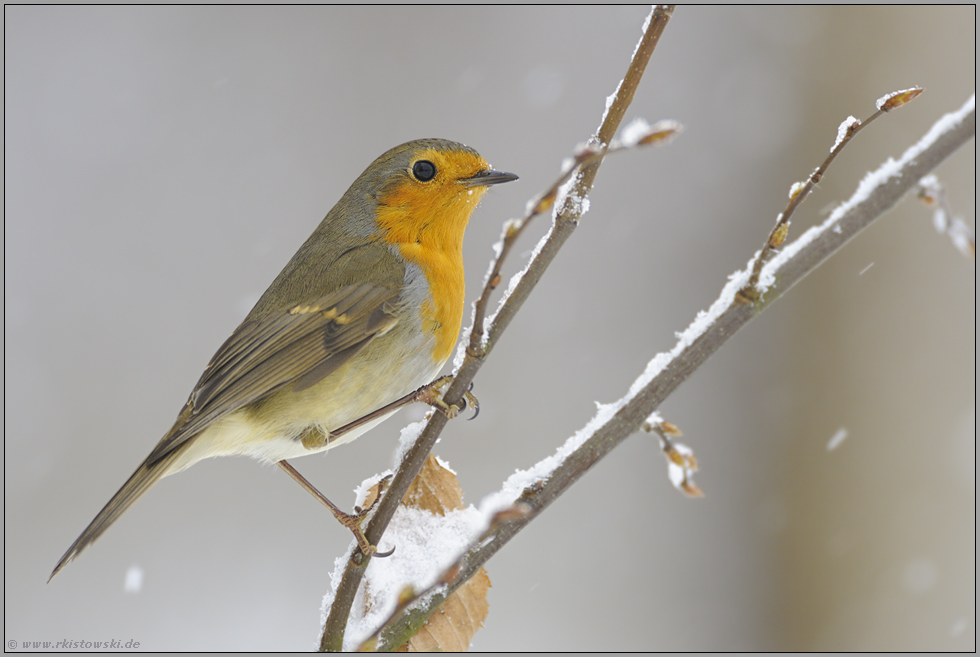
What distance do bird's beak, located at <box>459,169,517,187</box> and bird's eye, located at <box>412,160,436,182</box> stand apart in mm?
106

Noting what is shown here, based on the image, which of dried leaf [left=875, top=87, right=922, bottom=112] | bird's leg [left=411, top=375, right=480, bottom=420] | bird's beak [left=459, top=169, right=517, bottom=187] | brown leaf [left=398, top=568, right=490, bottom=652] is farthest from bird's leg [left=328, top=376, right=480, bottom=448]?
dried leaf [left=875, top=87, right=922, bottom=112]

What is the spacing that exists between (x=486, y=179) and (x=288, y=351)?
30.4 inches

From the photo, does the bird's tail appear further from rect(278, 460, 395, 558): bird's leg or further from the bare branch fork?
the bare branch fork

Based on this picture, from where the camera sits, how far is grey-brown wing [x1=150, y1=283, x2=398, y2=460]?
2111mm

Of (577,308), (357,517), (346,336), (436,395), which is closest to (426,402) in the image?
(436,395)

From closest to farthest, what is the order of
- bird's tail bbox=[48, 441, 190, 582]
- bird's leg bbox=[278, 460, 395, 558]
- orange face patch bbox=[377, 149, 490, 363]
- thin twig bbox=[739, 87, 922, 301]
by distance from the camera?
1. thin twig bbox=[739, 87, 922, 301]
2. bird's leg bbox=[278, 460, 395, 558]
3. bird's tail bbox=[48, 441, 190, 582]
4. orange face patch bbox=[377, 149, 490, 363]

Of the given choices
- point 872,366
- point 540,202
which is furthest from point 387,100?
point 540,202

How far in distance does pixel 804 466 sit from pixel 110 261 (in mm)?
4758

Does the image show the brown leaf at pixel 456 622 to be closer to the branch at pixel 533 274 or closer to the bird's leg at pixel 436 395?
the branch at pixel 533 274

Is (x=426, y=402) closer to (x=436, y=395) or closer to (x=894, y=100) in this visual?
(x=436, y=395)

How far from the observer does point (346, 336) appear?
2.15 meters

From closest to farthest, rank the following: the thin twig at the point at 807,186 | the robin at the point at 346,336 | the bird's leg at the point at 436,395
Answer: the thin twig at the point at 807,186
the bird's leg at the point at 436,395
the robin at the point at 346,336

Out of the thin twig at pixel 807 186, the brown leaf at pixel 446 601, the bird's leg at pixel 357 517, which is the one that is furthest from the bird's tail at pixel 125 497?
the thin twig at pixel 807 186

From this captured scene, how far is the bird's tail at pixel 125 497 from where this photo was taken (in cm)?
183
